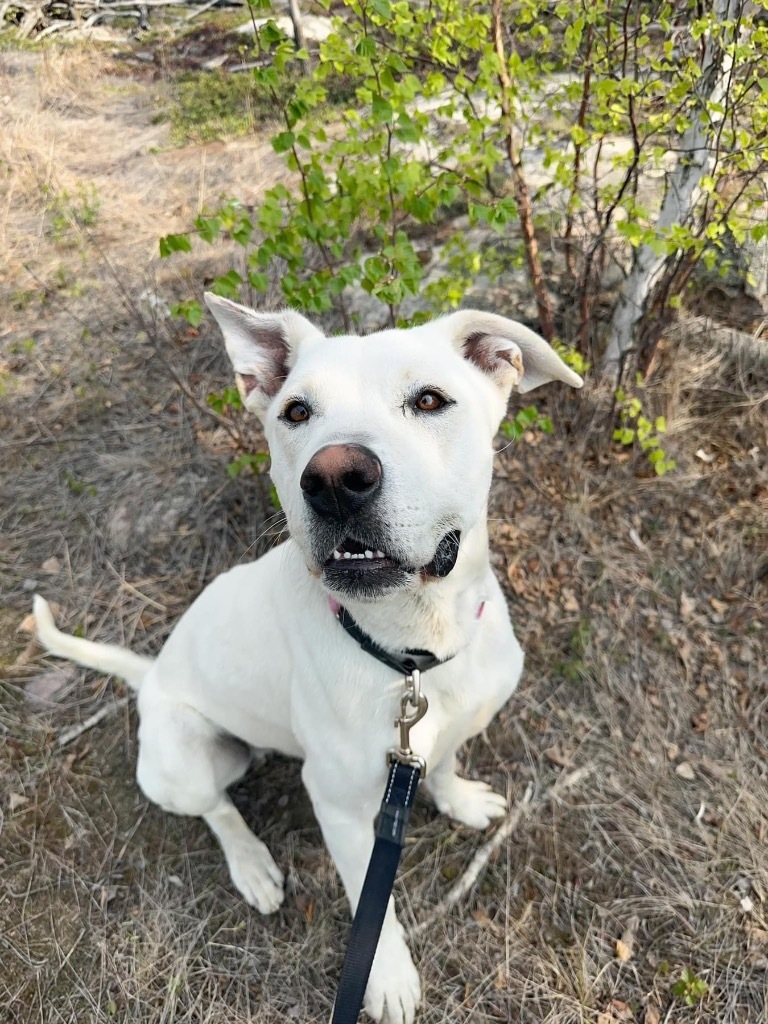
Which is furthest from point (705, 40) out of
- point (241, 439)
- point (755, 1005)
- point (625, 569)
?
point (755, 1005)

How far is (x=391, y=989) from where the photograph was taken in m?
2.56

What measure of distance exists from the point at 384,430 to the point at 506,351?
2.44ft

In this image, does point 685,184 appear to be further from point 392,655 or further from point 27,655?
point 27,655

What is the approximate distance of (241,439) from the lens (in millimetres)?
Result: 4133

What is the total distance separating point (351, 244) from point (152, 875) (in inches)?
200

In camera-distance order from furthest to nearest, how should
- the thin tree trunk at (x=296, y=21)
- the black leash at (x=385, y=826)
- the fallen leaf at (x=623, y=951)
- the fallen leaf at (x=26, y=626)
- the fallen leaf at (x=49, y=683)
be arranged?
the thin tree trunk at (x=296, y=21) → the fallen leaf at (x=26, y=626) → the fallen leaf at (x=49, y=683) → the fallen leaf at (x=623, y=951) → the black leash at (x=385, y=826)

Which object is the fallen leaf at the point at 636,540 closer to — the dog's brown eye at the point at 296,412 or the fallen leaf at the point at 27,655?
the dog's brown eye at the point at 296,412

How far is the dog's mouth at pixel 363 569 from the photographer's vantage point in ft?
5.57

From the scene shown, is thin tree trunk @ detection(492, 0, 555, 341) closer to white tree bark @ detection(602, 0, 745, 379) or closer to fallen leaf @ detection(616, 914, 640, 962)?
white tree bark @ detection(602, 0, 745, 379)

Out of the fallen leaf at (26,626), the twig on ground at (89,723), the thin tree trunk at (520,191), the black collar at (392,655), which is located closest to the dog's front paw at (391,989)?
the black collar at (392,655)

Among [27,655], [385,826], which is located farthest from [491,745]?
[27,655]

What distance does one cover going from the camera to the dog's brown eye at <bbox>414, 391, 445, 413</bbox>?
187 cm

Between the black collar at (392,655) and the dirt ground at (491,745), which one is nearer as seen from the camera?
the black collar at (392,655)

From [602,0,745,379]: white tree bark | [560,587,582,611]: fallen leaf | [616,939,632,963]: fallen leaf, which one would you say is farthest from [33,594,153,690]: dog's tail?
[602,0,745,379]: white tree bark
